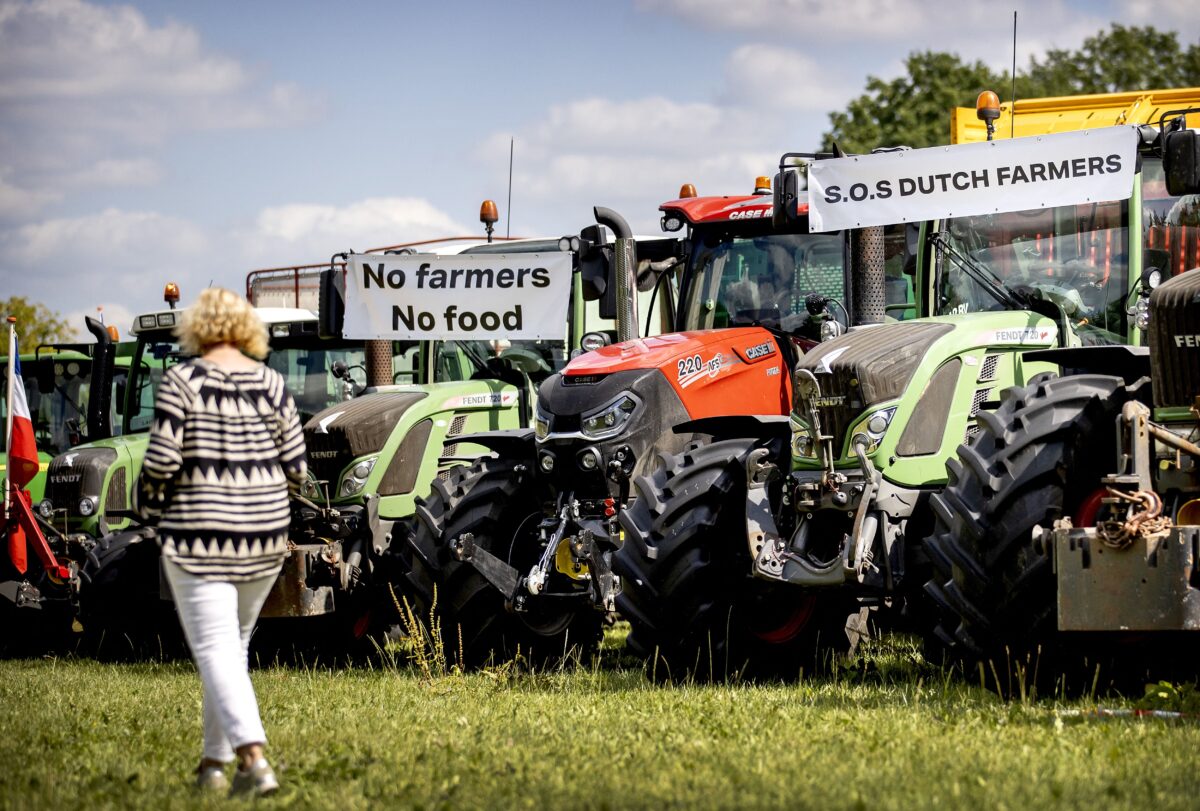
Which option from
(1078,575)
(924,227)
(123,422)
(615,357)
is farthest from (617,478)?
(123,422)

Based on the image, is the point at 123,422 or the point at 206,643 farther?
the point at 123,422

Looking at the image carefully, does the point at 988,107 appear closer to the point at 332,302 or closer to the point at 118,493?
the point at 332,302

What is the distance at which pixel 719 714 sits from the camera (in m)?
7.58

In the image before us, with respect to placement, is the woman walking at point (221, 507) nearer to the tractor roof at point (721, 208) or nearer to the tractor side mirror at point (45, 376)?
the tractor roof at point (721, 208)

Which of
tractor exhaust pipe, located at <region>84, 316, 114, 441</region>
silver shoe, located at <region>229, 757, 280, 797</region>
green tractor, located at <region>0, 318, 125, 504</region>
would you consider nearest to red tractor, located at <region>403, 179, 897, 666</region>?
silver shoe, located at <region>229, 757, 280, 797</region>

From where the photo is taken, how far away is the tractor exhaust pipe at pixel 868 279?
9.53 m

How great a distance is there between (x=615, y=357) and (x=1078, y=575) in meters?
3.74

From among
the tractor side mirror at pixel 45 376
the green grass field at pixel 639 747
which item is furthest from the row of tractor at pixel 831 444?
the tractor side mirror at pixel 45 376

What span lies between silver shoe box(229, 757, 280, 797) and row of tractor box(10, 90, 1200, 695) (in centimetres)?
308

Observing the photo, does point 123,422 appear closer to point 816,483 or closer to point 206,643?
point 816,483

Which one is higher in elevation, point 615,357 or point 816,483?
point 615,357

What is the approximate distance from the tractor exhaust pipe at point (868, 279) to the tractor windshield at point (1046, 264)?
13.6 inches

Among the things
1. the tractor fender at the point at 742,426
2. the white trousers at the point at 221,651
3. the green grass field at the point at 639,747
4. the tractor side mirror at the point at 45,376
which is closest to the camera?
the green grass field at the point at 639,747

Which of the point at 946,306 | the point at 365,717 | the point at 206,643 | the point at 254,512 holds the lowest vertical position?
the point at 365,717
